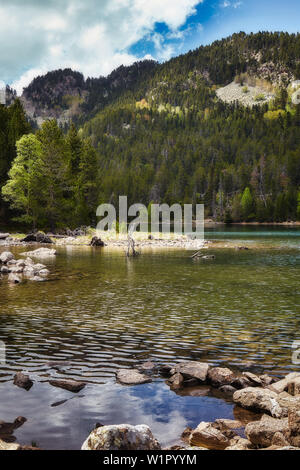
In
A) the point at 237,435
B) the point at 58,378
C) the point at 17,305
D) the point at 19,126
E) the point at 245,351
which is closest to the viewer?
the point at 237,435

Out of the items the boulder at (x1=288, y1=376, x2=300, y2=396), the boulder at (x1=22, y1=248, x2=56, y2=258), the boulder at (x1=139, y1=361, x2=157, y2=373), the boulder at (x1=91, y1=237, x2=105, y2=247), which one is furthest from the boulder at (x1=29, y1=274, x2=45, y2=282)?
the boulder at (x1=91, y1=237, x2=105, y2=247)

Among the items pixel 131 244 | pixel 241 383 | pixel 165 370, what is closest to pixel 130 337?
pixel 165 370

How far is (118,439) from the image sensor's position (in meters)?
6.20

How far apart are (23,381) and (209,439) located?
5.10 m

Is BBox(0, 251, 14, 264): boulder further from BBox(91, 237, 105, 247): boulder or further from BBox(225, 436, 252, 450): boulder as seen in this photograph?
BBox(225, 436, 252, 450): boulder

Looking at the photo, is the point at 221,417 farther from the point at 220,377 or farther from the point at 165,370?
the point at 165,370

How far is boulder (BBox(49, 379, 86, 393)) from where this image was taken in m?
9.49

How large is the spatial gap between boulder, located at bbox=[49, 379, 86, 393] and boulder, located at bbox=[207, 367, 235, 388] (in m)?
3.33

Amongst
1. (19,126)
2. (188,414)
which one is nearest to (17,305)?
(188,414)
